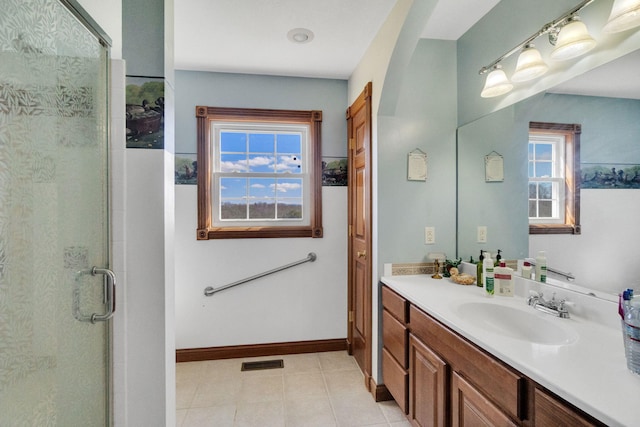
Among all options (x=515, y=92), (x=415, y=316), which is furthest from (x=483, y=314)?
(x=515, y=92)

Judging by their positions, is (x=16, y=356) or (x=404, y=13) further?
(x=404, y=13)

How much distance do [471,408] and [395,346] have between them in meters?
0.67

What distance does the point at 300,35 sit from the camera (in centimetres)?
194

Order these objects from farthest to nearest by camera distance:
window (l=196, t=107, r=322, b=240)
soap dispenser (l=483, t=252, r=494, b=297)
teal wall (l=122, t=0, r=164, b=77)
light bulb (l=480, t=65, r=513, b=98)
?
1. window (l=196, t=107, r=322, b=240)
2. light bulb (l=480, t=65, r=513, b=98)
3. soap dispenser (l=483, t=252, r=494, b=297)
4. teal wall (l=122, t=0, r=164, b=77)

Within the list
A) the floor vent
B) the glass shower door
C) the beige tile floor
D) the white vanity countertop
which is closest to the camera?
the white vanity countertop

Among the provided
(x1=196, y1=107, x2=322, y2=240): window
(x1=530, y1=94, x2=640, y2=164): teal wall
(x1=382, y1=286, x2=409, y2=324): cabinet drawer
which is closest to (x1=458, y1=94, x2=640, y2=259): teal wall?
(x1=530, y1=94, x2=640, y2=164): teal wall

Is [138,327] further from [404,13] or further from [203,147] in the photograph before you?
[404,13]

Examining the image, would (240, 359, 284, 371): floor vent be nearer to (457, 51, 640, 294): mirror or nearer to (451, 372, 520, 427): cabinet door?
(451, 372, 520, 427): cabinet door

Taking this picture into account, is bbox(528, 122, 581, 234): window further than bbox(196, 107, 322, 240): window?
No

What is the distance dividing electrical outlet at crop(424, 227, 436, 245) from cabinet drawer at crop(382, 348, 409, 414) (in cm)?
80

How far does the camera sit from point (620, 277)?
1143mm

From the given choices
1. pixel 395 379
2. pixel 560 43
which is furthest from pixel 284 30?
pixel 395 379

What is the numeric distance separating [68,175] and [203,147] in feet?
4.89

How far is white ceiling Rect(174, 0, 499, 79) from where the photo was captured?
1.69 meters
